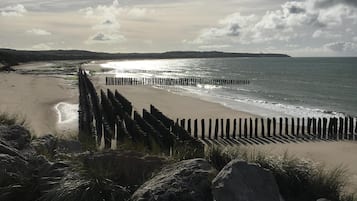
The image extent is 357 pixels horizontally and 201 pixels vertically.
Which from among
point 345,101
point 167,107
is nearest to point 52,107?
point 167,107

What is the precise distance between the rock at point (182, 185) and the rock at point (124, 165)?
0.57m

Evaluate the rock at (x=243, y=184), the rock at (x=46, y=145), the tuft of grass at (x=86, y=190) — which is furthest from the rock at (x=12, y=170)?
the rock at (x=243, y=184)

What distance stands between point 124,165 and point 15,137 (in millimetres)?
2834

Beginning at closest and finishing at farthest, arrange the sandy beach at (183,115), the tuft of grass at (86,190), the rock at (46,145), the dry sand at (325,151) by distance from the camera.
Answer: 1. the tuft of grass at (86,190)
2. the rock at (46,145)
3. the dry sand at (325,151)
4. the sandy beach at (183,115)

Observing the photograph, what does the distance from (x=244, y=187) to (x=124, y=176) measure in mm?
1871

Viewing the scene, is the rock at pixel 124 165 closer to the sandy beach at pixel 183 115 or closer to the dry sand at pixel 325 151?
the sandy beach at pixel 183 115

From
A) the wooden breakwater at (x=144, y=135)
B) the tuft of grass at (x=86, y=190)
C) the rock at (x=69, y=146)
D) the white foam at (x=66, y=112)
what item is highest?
the tuft of grass at (x=86, y=190)

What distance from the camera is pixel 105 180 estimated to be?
5.73 meters

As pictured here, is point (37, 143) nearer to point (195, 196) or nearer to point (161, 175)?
point (161, 175)

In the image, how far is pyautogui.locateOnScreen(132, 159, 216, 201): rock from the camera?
16.4ft

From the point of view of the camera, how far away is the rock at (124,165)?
5.91 meters

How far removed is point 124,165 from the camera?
20.1ft

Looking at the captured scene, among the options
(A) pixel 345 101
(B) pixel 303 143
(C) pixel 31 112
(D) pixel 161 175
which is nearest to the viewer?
(D) pixel 161 175

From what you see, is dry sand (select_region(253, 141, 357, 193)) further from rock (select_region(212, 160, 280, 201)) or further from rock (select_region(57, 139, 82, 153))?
rock (select_region(212, 160, 280, 201))
